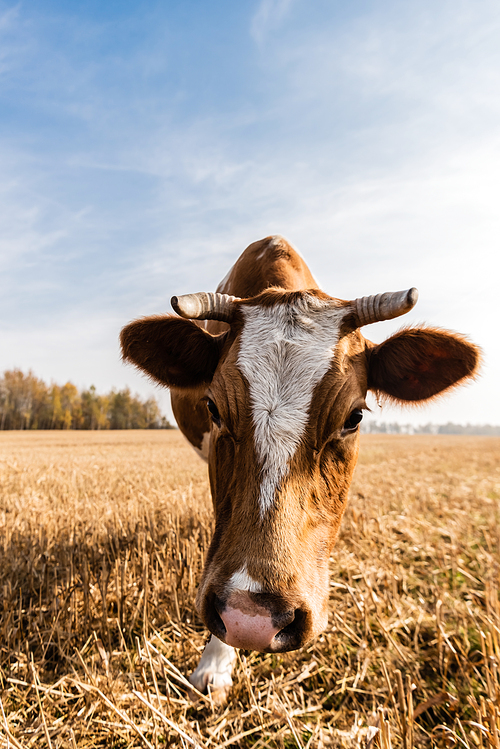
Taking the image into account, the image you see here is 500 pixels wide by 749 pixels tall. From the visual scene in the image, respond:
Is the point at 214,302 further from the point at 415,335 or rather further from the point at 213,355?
the point at 415,335

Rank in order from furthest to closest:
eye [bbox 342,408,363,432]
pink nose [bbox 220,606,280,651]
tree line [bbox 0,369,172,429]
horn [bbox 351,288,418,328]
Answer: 1. tree line [bbox 0,369,172,429]
2. horn [bbox 351,288,418,328]
3. eye [bbox 342,408,363,432]
4. pink nose [bbox 220,606,280,651]

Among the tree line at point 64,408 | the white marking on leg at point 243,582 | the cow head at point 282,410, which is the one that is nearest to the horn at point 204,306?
the cow head at point 282,410

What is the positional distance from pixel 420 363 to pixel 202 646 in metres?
2.53

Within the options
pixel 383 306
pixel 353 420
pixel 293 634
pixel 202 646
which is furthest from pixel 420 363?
pixel 202 646

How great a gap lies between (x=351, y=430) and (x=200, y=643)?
6.49 feet

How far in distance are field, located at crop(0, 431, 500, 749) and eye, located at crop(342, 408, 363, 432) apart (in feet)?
4.35

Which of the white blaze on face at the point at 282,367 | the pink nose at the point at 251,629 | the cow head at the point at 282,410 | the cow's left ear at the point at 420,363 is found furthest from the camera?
the cow's left ear at the point at 420,363

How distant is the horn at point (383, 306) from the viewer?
261 centimetres

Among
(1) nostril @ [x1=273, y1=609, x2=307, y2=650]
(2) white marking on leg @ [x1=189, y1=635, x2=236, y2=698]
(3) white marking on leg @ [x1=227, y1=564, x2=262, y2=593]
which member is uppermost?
(3) white marking on leg @ [x1=227, y1=564, x2=262, y2=593]

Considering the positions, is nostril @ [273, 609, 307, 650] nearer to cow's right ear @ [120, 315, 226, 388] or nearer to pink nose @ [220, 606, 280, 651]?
pink nose @ [220, 606, 280, 651]

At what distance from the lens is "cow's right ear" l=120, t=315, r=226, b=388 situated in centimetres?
294

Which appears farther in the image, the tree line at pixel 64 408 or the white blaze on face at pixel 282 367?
the tree line at pixel 64 408

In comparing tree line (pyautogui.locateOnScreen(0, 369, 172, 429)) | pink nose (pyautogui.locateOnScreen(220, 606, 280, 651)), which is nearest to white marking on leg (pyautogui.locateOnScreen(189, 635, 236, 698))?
pink nose (pyautogui.locateOnScreen(220, 606, 280, 651))

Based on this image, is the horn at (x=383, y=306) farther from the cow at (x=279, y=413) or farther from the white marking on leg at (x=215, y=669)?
the white marking on leg at (x=215, y=669)
